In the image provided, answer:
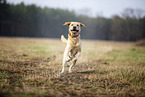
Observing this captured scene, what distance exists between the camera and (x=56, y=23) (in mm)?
48000

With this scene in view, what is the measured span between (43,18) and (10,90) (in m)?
45.9

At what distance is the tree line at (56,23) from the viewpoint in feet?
129

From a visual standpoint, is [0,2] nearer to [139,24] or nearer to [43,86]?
[43,86]

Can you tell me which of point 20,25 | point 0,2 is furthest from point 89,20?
point 0,2

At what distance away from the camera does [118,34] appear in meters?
52.2

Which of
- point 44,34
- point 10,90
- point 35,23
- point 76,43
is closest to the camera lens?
point 10,90

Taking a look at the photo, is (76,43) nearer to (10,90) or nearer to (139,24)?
(10,90)

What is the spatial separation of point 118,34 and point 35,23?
32.7 m

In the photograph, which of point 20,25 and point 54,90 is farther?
point 20,25

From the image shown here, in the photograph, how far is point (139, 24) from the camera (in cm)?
4791

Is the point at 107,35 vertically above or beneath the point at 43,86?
above

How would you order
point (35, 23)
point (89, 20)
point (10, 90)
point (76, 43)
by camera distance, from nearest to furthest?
point (10, 90), point (76, 43), point (35, 23), point (89, 20)

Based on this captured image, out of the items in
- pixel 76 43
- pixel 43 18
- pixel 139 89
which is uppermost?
pixel 43 18

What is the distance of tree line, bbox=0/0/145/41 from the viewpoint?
3919 cm
